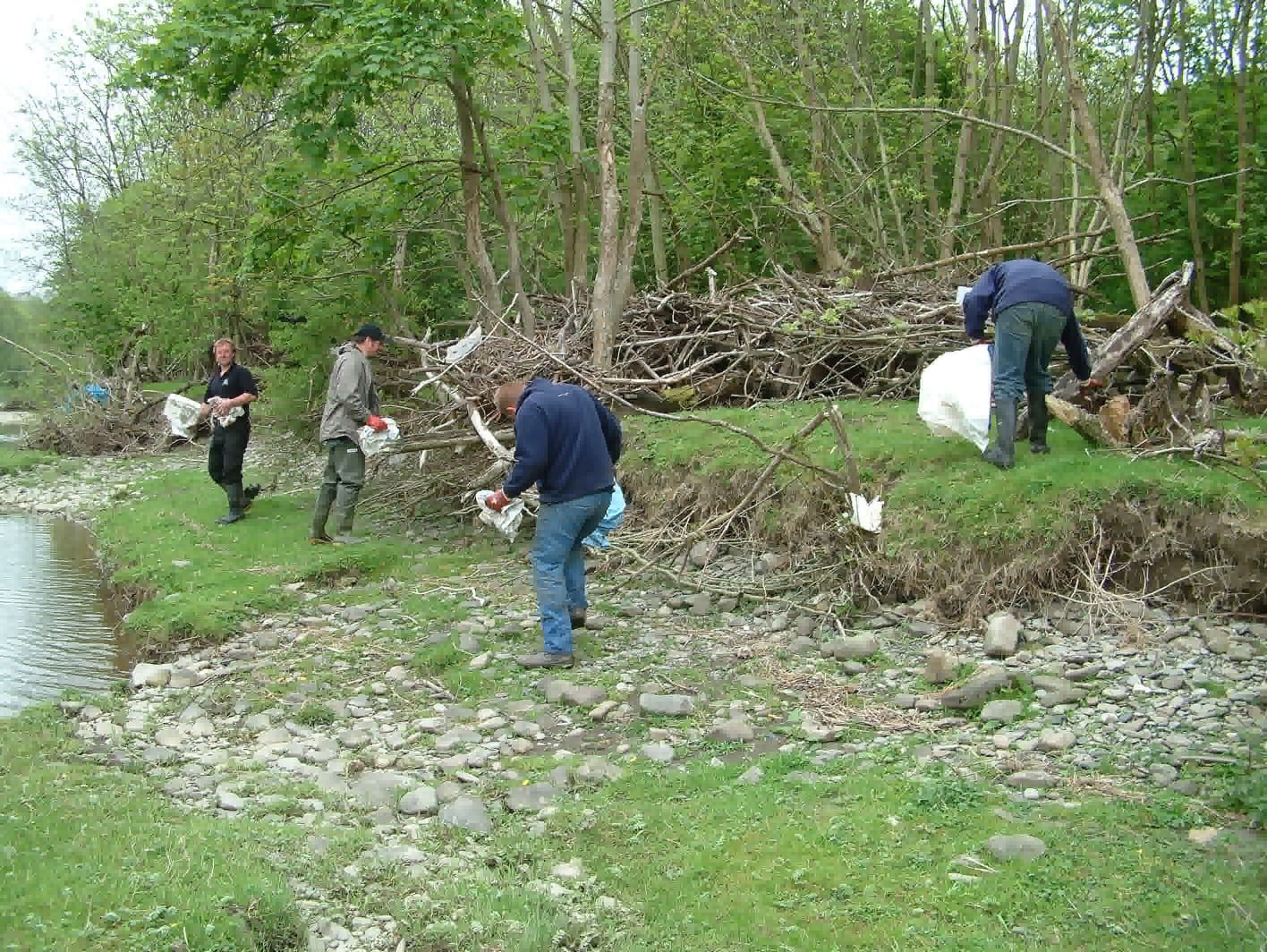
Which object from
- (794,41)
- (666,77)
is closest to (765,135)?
(794,41)

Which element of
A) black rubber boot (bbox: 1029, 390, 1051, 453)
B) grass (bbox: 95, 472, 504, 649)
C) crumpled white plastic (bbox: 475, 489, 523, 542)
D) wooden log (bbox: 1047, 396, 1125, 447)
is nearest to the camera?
crumpled white plastic (bbox: 475, 489, 523, 542)

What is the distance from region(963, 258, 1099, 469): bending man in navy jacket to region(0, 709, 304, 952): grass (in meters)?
5.30

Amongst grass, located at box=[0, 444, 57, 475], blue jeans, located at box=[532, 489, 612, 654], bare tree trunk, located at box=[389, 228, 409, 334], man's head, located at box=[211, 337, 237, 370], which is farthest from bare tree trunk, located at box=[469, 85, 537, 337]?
grass, located at box=[0, 444, 57, 475]

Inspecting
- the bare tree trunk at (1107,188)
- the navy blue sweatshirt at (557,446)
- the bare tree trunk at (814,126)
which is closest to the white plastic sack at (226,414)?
the navy blue sweatshirt at (557,446)

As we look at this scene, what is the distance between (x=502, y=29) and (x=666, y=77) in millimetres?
6256

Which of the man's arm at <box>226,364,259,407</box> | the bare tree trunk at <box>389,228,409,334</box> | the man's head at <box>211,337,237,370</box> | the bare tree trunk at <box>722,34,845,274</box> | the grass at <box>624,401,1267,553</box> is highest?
the bare tree trunk at <box>722,34,845,274</box>

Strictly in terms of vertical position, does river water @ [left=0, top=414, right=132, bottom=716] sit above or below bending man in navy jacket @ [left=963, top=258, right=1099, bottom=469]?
below

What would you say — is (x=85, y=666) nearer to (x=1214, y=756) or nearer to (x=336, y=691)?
(x=336, y=691)

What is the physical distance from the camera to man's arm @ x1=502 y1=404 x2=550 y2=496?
7.05 meters

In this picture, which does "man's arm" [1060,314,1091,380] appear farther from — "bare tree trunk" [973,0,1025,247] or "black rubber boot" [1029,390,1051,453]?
"bare tree trunk" [973,0,1025,247]

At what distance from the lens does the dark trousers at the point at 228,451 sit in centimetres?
1177

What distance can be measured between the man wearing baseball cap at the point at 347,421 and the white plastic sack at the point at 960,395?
490 centimetres

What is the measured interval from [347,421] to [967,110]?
8352 millimetres

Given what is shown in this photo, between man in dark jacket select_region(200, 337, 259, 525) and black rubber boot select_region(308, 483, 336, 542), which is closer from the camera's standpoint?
black rubber boot select_region(308, 483, 336, 542)
